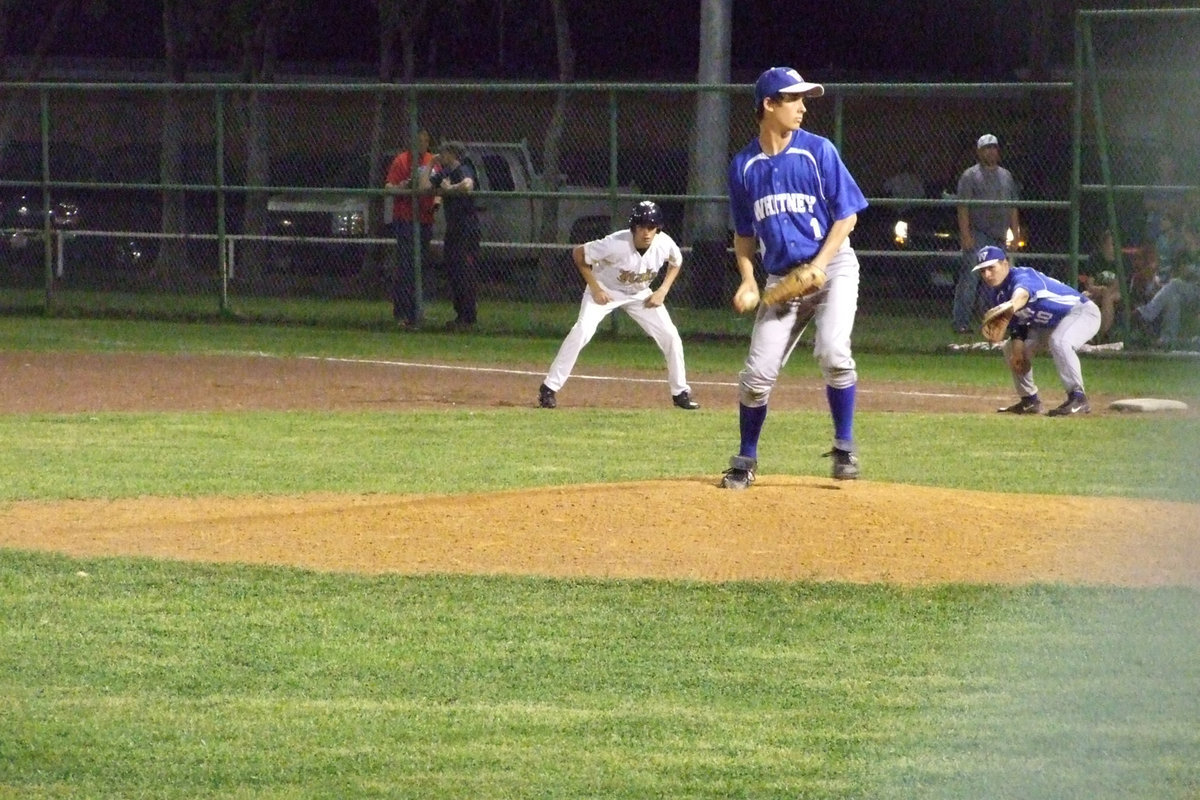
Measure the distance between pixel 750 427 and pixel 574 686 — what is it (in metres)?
3.00

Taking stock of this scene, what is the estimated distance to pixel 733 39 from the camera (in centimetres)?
3875

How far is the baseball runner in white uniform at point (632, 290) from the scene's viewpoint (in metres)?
13.3

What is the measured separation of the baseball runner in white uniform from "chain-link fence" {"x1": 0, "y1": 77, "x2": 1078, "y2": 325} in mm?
3704

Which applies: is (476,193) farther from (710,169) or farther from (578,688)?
(578,688)

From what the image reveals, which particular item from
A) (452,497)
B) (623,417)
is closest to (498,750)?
(452,497)

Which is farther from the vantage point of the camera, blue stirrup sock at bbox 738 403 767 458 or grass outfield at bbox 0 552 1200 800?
blue stirrup sock at bbox 738 403 767 458

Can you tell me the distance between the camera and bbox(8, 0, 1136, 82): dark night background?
37.9 metres

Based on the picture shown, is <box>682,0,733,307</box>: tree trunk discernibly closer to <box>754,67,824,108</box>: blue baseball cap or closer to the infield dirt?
<box>754,67,824,108</box>: blue baseball cap

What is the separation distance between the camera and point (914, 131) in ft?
92.9

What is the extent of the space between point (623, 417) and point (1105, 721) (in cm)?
779

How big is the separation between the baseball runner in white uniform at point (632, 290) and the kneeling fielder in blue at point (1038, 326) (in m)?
2.19

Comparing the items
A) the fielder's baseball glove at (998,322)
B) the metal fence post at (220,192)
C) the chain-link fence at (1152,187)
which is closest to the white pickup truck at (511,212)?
the metal fence post at (220,192)

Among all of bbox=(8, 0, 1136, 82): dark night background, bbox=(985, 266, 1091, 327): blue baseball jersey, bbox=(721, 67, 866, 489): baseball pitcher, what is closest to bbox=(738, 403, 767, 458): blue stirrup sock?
bbox=(721, 67, 866, 489): baseball pitcher

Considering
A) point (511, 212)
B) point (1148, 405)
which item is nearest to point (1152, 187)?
point (1148, 405)
